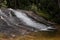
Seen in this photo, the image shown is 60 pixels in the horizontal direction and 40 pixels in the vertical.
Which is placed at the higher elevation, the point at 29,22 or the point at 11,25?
the point at 11,25

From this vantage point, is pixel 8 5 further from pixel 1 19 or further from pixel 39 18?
pixel 1 19

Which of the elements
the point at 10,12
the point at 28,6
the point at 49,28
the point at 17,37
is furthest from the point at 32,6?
the point at 17,37

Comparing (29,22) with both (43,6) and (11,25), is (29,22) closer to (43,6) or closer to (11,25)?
(11,25)

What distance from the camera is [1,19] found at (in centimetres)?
2212

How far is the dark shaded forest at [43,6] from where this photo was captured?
28619 millimetres

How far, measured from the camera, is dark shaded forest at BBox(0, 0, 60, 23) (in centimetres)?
2862

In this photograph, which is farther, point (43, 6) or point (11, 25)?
point (43, 6)

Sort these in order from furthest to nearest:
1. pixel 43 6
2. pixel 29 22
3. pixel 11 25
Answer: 1. pixel 43 6
2. pixel 29 22
3. pixel 11 25

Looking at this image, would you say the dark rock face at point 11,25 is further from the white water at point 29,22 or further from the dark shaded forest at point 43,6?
the dark shaded forest at point 43,6

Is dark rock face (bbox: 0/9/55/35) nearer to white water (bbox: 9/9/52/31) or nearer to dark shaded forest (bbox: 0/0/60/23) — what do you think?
white water (bbox: 9/9/52/31)

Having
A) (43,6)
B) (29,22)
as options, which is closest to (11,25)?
(29,22)

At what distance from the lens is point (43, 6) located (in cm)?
3209

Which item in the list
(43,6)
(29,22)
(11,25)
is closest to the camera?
(11,25)

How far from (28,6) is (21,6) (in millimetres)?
2127
